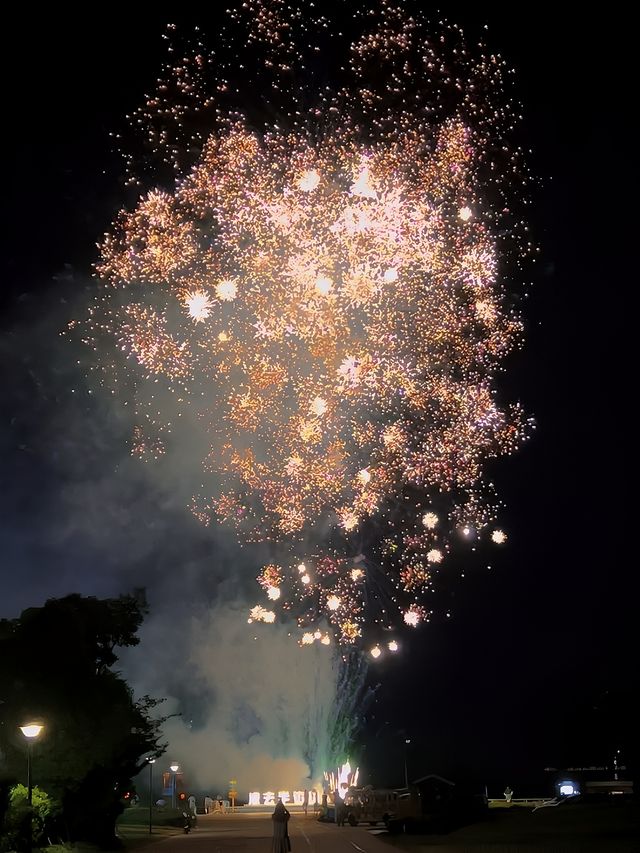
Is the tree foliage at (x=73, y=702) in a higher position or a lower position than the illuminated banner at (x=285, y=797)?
higher

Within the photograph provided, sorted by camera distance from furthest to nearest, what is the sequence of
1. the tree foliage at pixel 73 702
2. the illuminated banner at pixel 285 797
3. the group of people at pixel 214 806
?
the illuminated banner at pixel 285 797 → the group of people at pixel 214 806 → the tree foliage at pixel 73 702

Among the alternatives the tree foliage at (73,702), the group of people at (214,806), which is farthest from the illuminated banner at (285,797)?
the tree foliage at (73,702)

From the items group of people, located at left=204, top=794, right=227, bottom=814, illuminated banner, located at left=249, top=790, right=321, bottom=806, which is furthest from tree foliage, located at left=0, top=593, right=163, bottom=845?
illuminated banner, located at left=249, top=790, right=321, bottom=806

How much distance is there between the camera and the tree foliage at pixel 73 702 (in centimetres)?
2998

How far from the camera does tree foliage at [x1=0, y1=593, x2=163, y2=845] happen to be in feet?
98.4

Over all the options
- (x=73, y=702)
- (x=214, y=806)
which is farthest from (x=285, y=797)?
(x=73, y=702)

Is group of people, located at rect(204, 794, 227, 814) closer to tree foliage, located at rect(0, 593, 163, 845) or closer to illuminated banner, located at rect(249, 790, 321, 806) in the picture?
illuminated banner, located at rect(249, 790, 321, 806)

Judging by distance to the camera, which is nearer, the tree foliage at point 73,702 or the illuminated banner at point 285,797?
the tree foliage at point 73,702

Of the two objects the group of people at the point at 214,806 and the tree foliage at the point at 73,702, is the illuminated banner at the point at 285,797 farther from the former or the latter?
the tree foliage at the point at 73,702

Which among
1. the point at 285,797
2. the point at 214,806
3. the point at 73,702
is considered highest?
the point at 73,702

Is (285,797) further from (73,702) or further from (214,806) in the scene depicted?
(73,702)

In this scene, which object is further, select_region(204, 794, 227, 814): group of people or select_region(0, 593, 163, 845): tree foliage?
select_region(204, 794, 227, 814): group of people

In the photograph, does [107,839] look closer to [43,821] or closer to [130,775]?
[130,775]

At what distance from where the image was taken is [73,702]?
31.3m
